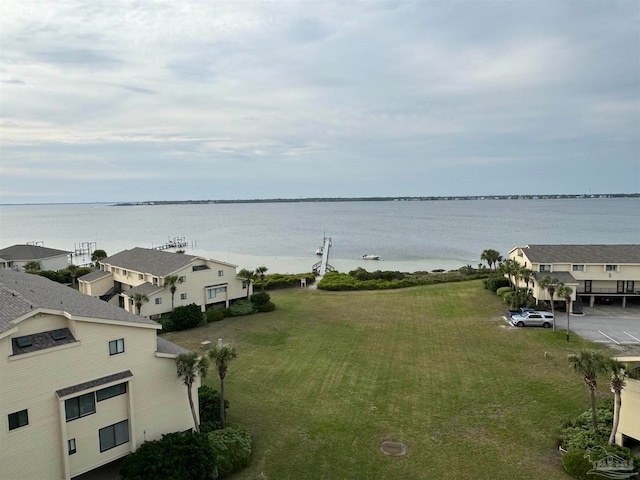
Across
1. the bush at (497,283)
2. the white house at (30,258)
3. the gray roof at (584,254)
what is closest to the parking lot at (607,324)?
the gray roof at (584,254)

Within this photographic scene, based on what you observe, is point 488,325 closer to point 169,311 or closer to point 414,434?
point 414,434

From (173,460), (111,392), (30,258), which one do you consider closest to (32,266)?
(30,258)

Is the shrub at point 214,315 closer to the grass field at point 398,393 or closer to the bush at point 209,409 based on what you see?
the grass field at point 398,393

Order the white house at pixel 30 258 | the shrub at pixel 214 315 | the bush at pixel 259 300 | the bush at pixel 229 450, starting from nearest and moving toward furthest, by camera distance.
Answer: the bush at pixel 229 450 < the shrub at pixel 214 315 < the bush at pixel 259 300 < the white house at pixel 30 258

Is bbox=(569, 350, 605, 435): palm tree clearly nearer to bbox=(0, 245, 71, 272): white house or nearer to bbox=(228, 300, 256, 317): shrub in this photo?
bbox=(228, 300, 256, 317): shrub

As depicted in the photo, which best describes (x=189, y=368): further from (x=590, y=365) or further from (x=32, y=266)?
(x=32, y=266)

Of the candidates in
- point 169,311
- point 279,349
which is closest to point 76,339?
point 279,349

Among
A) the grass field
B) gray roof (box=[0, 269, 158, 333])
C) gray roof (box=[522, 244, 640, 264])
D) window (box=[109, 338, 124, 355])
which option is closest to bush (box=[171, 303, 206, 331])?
the grass field
